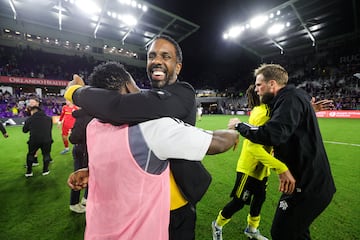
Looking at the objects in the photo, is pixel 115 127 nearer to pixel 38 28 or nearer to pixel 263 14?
pixel 263 14

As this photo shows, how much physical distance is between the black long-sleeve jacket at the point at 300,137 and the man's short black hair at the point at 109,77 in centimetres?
105

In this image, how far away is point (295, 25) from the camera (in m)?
27.2

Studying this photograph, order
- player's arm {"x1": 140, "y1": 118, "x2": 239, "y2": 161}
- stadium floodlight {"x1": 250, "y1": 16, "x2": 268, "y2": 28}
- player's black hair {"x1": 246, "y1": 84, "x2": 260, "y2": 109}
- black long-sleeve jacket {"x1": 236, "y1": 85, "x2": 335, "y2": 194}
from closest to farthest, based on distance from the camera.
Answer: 1. player's arm {"x1": 140, "y1": 118, "x2": 239, "y2": 161}
2. black long-sleeve jacket {"x1": 236, "y1": 85, "x2": 335, "y2": 194}
3. player's black hair {"x1": 246, "y1": 84, "x2": 260, "y2": 109}
4. stadium floodlight {"x1": 250, "y1": 16, "x2": 268, "y2": 28}

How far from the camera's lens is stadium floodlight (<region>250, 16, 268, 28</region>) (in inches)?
1059

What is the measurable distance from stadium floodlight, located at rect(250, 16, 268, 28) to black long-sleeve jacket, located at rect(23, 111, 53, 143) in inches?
1143

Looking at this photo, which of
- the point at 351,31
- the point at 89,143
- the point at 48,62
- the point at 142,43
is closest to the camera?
the point at 89,143

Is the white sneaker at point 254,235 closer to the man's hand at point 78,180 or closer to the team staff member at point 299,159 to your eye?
the team staff member at point 299,159

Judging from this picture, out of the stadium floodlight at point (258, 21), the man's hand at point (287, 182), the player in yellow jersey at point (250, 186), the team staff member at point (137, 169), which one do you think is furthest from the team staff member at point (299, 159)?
the stadium floodlight at point (258, 21)

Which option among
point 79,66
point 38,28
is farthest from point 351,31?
point 38,28

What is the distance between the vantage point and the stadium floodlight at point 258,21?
88.3 feet

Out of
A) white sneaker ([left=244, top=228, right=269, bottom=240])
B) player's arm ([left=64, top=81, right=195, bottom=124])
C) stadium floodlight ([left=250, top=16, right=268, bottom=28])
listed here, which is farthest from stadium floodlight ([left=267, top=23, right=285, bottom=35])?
player's arm ([left=64, top=81, right=195, bottom=124])

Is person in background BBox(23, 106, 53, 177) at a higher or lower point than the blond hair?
lower

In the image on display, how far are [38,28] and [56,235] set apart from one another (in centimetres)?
3511

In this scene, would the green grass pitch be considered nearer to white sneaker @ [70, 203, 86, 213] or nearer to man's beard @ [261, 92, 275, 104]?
white sneaker @ [70, 203, 86, 213]
